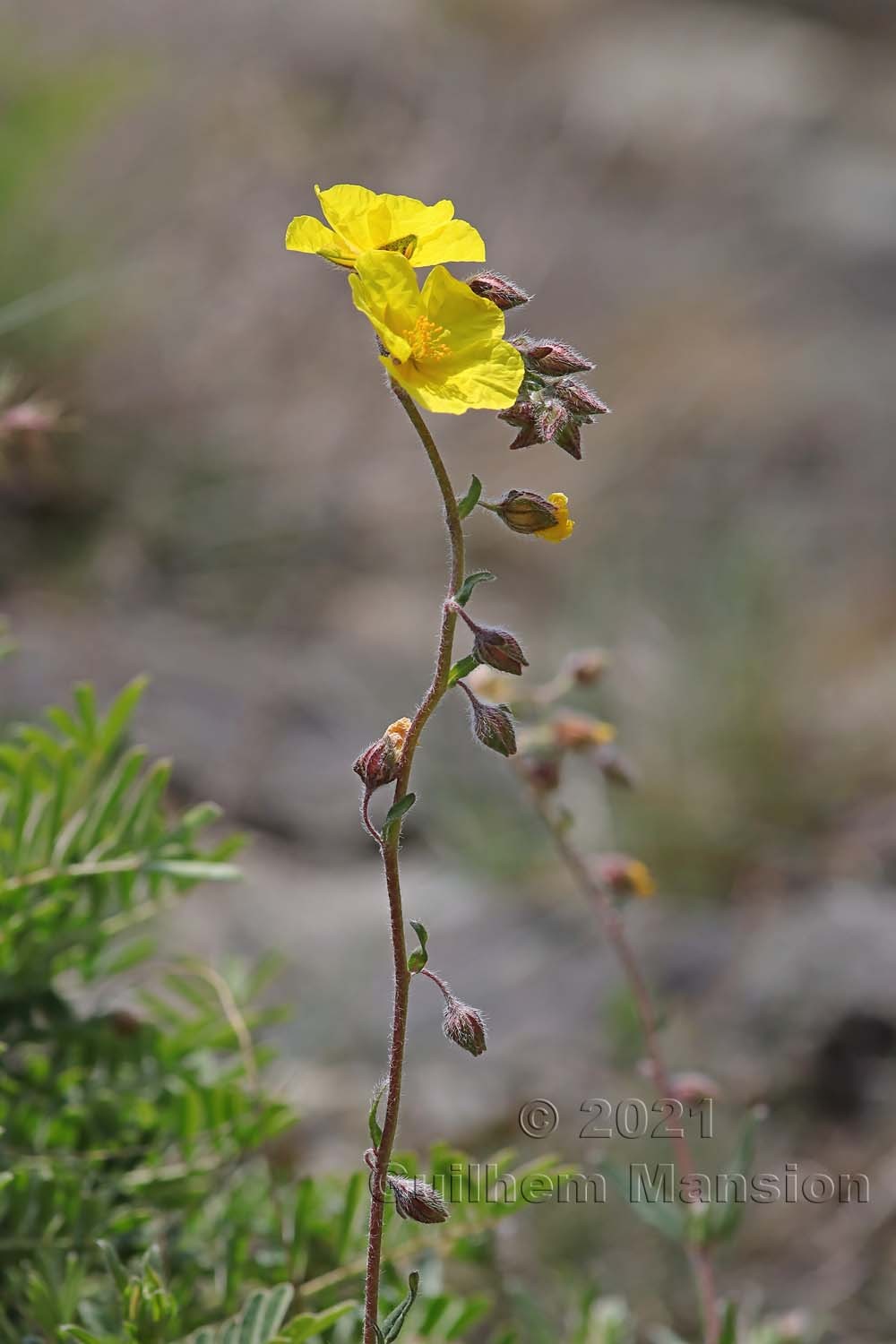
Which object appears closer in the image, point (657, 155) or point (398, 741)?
point (398, 741)

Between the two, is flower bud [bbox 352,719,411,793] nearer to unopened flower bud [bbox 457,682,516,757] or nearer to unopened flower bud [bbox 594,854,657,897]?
unopened flower bud [bbox 457,682,516,757]

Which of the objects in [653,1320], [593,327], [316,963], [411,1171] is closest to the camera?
[411,1171]

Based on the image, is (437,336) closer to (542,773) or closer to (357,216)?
(357,216)

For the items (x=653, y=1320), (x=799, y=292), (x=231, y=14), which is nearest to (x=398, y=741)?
(x=653, y=1320)

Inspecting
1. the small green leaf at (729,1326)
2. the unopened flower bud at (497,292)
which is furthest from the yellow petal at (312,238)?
the small green leaf at (729,1326)

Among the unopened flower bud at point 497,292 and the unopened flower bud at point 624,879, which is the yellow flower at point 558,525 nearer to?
the unopened flower bud at point 497,292

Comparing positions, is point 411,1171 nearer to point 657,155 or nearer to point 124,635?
point 124,635

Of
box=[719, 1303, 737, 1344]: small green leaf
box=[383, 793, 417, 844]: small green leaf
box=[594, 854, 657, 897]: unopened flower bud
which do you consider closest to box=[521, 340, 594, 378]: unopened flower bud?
box=[383, 793, 417, 844]: small green leaf
